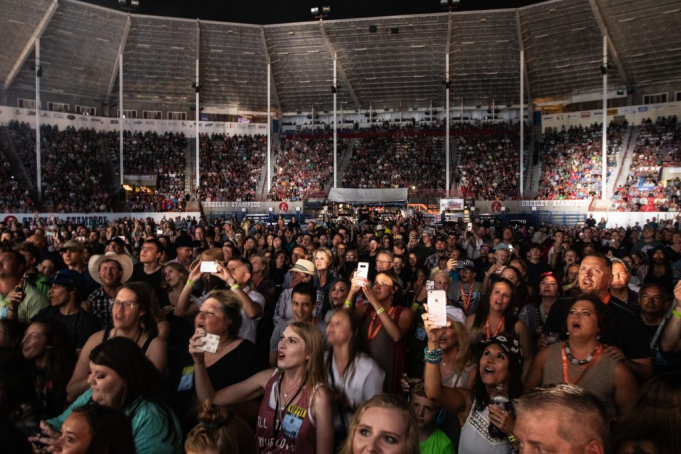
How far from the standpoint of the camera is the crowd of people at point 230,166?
35250mm

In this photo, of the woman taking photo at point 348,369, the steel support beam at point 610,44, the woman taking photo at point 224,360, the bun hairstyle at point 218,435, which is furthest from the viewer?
the steel support beam at point 610,44

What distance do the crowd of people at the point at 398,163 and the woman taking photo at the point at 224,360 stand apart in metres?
31.6

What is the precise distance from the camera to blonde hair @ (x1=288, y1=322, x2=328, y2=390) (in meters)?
3.08

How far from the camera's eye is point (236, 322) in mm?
3857

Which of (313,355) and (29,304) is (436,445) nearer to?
(313,355)

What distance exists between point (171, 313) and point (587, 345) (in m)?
3.41

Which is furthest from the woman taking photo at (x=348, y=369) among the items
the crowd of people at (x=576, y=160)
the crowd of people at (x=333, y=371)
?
the crowd of people at (x=576, y=160)

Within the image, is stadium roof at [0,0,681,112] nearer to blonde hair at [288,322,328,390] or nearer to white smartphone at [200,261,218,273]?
white smartphone at [200,261,218,273]

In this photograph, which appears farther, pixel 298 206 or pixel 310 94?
pixel 310 94

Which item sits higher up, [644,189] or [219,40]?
[219,40]

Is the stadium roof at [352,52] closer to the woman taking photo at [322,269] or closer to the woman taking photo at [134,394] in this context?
the woman taking photo at [322,269]

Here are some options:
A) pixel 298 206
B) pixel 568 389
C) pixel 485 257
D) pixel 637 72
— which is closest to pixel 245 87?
Answer: pixel 298 206

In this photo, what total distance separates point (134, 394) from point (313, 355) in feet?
3.00

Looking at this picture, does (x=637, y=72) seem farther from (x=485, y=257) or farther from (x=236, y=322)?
(x=236, y=322)
